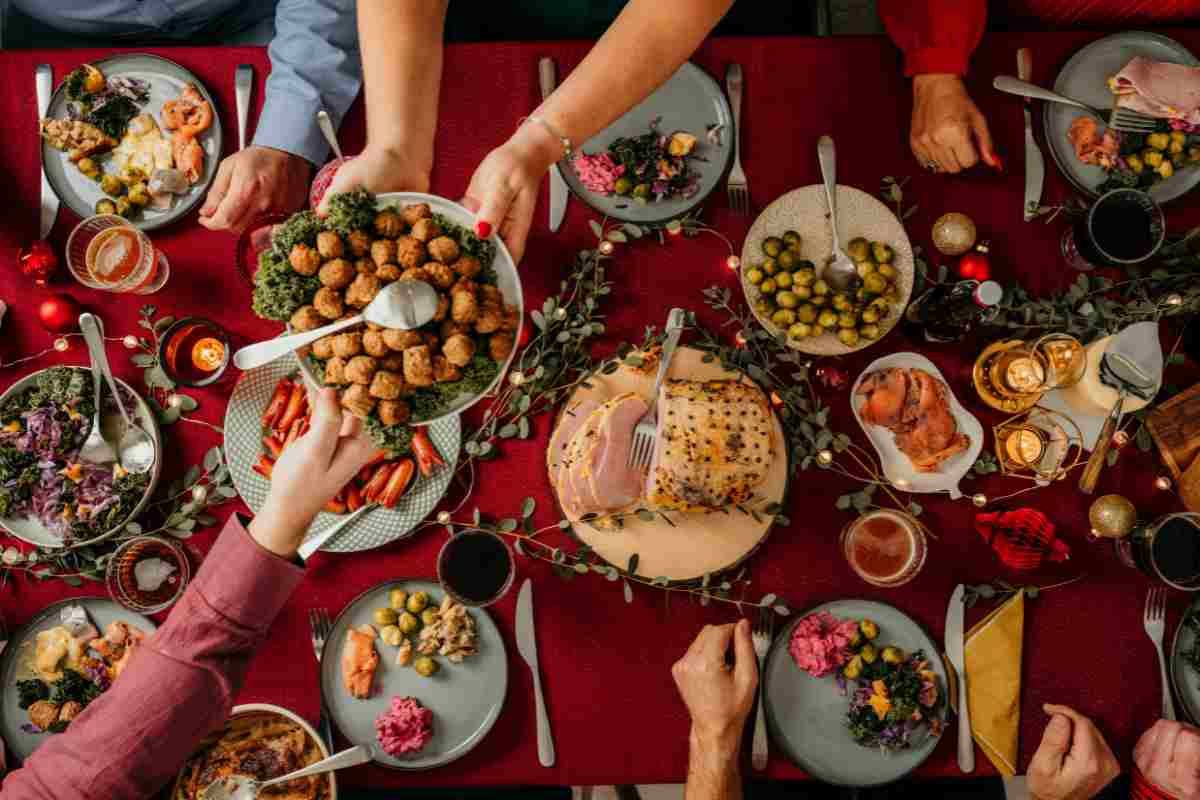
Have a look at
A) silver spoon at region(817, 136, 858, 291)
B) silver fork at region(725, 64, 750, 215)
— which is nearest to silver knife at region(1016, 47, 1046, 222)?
silver spoon at region(817, 136, 858, 291)

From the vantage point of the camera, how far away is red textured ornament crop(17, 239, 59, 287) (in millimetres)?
1978

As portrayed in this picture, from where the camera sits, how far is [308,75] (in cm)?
201

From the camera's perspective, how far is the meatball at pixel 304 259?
1432mm

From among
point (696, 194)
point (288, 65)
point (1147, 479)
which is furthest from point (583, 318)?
point (1147, 479)

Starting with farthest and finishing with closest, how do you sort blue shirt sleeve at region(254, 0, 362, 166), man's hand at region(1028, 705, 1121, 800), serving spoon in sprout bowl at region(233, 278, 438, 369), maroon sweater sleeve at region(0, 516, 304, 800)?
blue shirt sleeve at region(254, 0, 362, 166)
man's hand at region(1028, 705, 1121, 800)
maroon sweater sleeve at region(0, 516, 304, 800)
serving spoon in sprout bowl at region(233, 278, 438, 369)

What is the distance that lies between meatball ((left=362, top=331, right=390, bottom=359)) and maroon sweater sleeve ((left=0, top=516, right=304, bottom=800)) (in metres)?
0.58

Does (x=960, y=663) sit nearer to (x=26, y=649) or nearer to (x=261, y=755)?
(x=261, y=755)

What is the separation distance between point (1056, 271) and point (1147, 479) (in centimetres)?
60

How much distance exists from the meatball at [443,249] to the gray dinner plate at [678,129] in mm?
632

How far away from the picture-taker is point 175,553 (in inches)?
76.2

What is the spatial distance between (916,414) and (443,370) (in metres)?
1.21

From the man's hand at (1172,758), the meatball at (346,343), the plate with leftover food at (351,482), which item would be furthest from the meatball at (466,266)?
the man's hand at (1172,758)

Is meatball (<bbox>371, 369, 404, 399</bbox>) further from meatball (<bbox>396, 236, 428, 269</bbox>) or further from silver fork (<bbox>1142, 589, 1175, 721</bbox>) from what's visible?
silver fork (<bbox>1142, 589, 1175, 721</bbox>)

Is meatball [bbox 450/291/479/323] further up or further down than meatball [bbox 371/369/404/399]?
further up
